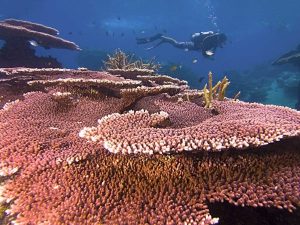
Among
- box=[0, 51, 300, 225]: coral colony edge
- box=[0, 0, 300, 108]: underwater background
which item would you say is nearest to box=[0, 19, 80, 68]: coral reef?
box=[0, 51, 300, 225]: coral colony edge

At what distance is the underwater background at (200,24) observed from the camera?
1163 inches

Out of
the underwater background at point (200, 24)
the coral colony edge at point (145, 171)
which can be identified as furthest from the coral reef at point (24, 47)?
the underwater background at point (200, 24)

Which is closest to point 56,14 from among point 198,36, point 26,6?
point 26,6

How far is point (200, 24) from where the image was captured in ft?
276

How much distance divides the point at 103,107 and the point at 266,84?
27661mm

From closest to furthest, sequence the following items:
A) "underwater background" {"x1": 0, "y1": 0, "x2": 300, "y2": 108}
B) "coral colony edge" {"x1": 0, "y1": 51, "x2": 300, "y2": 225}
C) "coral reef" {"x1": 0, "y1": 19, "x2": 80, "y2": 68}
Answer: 1. "coral colony edge" {"x1": 0, "y1": 51, "x2": 300, "y2": 225}
2. "coral reef" {"x1": 0, "y1": 19, "x2": 80, "y2": 68}
3. "underwater background" {"x1": 0, "y1": 0, "x2": 300, "y2": 108}

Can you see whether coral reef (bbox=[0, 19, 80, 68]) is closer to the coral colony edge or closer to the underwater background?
the coral colony edge

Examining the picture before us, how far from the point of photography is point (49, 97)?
408 cm

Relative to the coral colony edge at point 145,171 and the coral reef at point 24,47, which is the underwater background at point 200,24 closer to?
the coral reef at point 24,47

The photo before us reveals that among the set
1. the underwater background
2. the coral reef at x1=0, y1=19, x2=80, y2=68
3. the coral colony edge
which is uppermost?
the underwater background

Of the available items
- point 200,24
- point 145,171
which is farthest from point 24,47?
point 200,24

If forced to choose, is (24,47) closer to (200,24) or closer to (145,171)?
(145,171)

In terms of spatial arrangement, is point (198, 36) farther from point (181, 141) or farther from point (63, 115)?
point (181, 141)

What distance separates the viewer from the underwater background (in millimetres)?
29531
